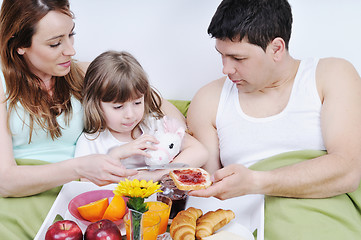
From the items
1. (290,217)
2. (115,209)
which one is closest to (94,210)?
(115,209)

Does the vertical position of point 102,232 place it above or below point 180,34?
below

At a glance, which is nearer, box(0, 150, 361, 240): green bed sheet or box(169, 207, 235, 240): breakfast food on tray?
box(169, 207, 235, 240): breakfast food on tray

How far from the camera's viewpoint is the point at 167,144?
6.41ft

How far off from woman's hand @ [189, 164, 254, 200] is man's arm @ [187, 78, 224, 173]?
44cm

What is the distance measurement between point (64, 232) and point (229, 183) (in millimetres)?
611

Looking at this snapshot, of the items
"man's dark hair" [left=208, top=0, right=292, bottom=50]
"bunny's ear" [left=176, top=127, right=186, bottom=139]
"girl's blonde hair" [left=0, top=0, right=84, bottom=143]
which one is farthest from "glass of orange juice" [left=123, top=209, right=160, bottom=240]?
"man's dark hair" [left=208, top=0, right=292, bottom=50]

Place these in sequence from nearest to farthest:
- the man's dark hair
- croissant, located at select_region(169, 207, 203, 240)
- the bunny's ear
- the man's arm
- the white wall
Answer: croissant, located at select_region(169, 207, 203, 240) → the man's dark hair → the bunny's ear → the man's arm → the white wall

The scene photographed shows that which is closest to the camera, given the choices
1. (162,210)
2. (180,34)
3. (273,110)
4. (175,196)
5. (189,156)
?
(162,210)

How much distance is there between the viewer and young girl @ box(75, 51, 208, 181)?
6.26ft

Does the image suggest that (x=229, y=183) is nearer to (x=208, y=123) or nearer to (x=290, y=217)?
(x=290, y=217)

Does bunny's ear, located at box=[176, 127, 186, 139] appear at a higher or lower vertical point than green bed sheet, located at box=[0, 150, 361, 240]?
higher

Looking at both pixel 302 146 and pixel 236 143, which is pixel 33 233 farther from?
pixel 302 146

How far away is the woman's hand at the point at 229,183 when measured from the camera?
5.30ft

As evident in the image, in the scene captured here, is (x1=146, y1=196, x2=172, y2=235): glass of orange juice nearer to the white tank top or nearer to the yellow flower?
the yellow flower
